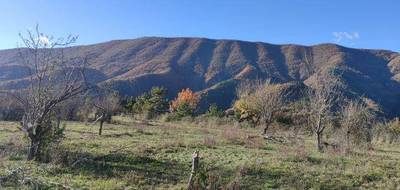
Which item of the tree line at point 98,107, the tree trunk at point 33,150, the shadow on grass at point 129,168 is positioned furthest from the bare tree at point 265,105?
the tree trunk at point 33,150

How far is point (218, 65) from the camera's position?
474 feet

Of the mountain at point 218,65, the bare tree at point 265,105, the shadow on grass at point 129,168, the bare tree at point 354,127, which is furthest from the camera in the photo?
the mountain at point 218,65

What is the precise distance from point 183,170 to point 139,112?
36.2m

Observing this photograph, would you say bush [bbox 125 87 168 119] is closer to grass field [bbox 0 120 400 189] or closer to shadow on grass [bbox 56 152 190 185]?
grass field [bbox 0 120 400 189]

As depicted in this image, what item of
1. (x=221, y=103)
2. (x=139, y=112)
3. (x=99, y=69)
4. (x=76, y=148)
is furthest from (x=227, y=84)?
(x=76, y=148)

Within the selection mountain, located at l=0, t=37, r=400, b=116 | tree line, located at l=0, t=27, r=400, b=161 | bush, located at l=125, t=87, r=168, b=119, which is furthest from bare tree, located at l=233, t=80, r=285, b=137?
mountain, located at l=0, t=37, r=400, b=116

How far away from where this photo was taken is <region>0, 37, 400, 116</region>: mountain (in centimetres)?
11150

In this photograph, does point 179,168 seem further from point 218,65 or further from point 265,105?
point 218,65

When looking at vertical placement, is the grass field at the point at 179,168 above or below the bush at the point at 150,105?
below

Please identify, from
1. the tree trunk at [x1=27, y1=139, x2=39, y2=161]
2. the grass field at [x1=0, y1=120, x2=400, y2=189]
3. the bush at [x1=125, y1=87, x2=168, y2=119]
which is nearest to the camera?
the grass field at [x1=0, y1=120, x2=400, y2=189]

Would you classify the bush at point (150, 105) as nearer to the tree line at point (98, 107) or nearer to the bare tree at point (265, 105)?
the tree line at point (98, 107)

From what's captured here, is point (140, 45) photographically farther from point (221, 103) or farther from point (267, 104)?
point (267, 104)

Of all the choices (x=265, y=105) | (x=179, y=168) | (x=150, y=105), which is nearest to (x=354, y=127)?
(x=265, y=105)

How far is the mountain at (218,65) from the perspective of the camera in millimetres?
111500
